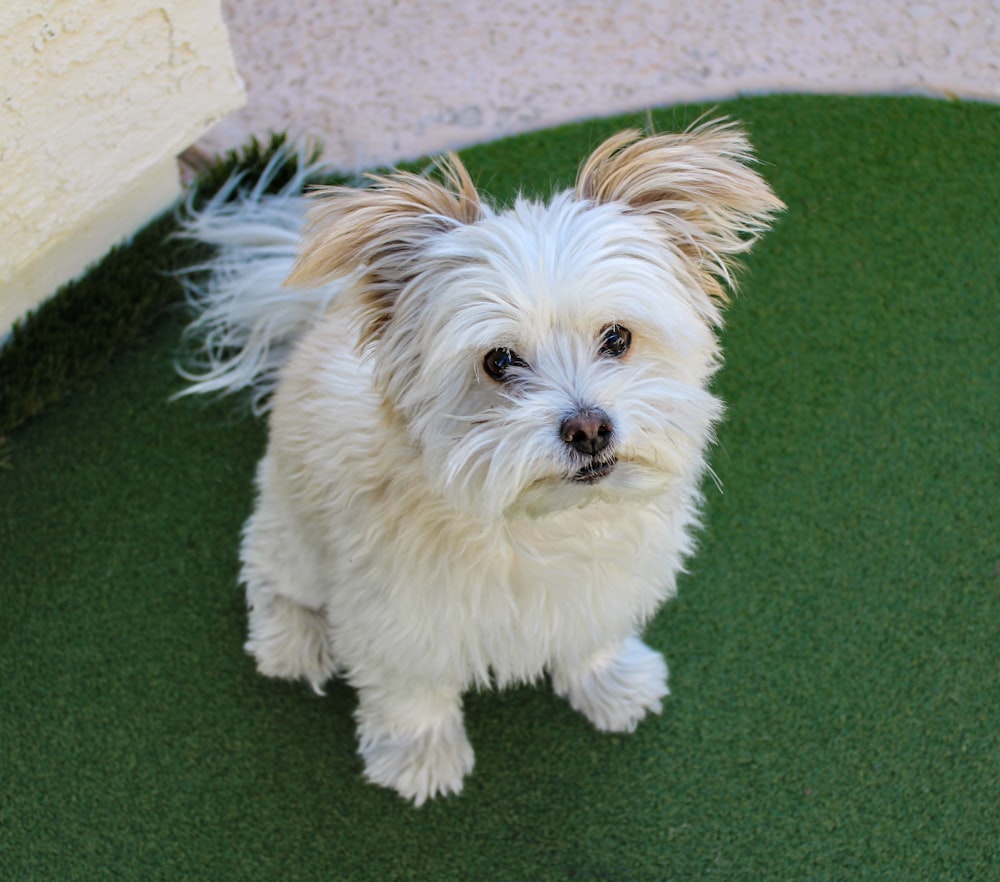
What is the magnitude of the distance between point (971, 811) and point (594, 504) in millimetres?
1319

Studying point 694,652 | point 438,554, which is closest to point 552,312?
point 438,554

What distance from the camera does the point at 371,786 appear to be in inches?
94.5

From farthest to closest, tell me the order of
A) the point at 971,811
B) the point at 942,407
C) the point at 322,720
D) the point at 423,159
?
the point at 423,159, the point at 942,407, the point at 322,720, the point at 971,811

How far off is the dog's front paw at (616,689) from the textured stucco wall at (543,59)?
1934 mm

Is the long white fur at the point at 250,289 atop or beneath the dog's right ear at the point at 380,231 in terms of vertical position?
beneath

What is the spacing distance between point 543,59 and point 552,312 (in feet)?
7.78

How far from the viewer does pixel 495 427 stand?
5.23 feet

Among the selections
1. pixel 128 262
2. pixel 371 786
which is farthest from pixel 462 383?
pixel 128 262

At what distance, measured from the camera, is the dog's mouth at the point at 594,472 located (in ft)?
5.11

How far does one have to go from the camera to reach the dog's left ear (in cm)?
164

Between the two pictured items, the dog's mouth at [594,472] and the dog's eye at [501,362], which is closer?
the dog's mouth at [594,472]

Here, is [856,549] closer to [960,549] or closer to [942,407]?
[960,549]

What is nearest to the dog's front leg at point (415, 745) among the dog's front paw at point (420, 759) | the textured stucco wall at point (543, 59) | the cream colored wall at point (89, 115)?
the dog's front paw at point (420, 759)

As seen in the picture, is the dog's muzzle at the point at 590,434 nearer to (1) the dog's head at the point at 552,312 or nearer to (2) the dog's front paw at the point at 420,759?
(1) the dog's head at the point at 552,312
